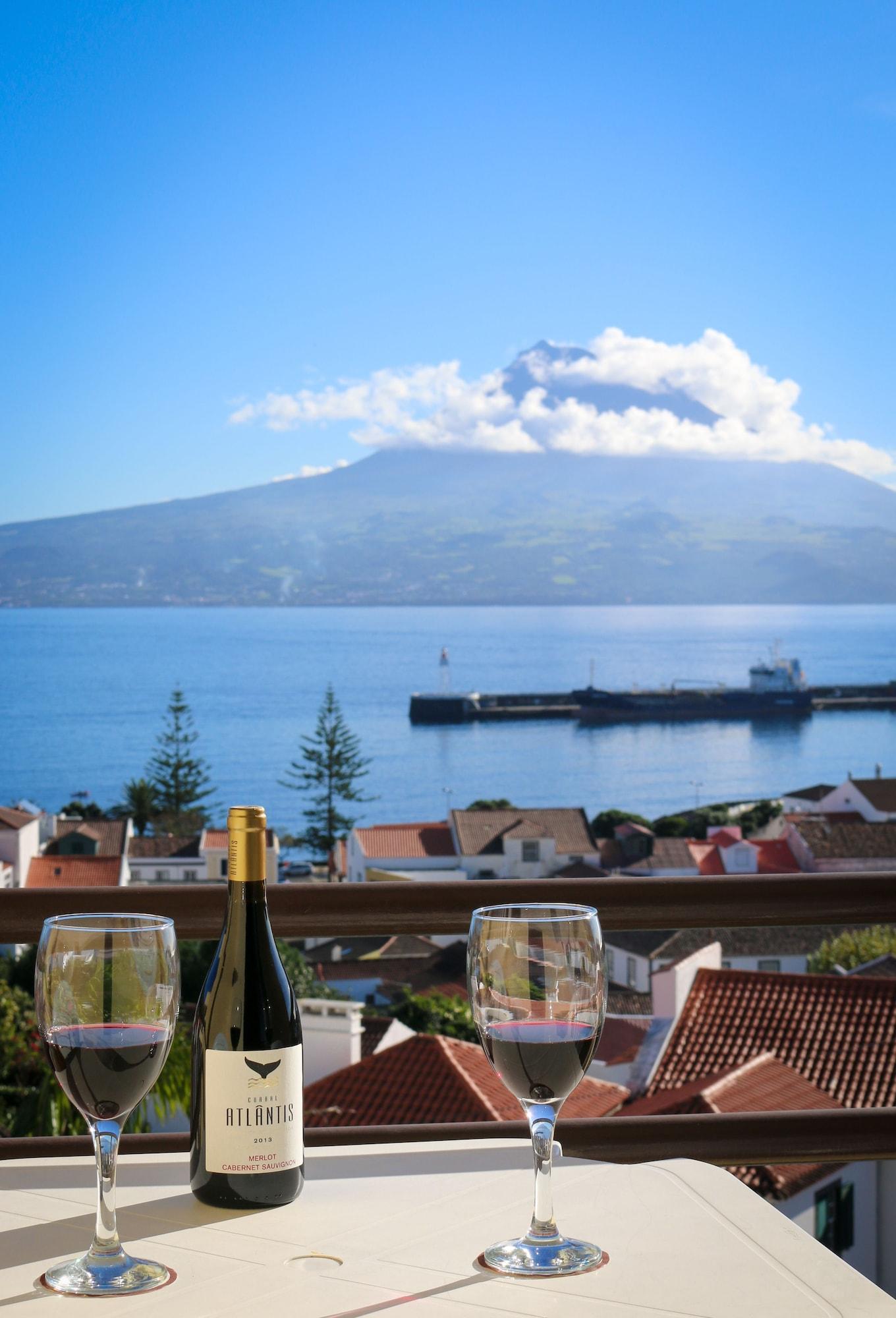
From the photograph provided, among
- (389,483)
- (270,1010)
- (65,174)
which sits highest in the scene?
(65,174)

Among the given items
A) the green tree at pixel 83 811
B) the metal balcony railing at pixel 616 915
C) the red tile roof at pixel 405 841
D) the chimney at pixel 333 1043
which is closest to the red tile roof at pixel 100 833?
the green tree at pixel 83 811

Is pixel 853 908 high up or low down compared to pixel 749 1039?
up

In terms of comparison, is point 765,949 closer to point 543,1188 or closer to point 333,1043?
point 333,1043

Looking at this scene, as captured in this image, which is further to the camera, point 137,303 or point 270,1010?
point 137,303

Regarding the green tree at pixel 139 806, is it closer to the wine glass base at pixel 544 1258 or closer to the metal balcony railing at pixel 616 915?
the metal balcony railing at pixel 616 915

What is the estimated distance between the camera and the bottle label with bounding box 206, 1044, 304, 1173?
636 mm

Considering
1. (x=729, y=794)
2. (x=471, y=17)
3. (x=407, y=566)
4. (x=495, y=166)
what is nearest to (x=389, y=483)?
(x=407, y=566)

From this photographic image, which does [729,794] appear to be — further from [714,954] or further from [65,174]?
[65,174]

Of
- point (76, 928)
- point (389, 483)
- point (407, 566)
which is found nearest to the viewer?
point (76, 928)

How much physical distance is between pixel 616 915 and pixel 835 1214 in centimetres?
901

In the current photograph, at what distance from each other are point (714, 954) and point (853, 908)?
53.2ft

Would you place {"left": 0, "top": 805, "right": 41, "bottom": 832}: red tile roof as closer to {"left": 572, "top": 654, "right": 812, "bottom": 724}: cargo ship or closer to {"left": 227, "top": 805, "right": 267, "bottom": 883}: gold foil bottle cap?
{"left": 572, "top": 654, "right": 812, "bottom": 724}: cargo ship

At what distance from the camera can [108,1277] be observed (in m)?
0.55

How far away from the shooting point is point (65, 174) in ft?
243
